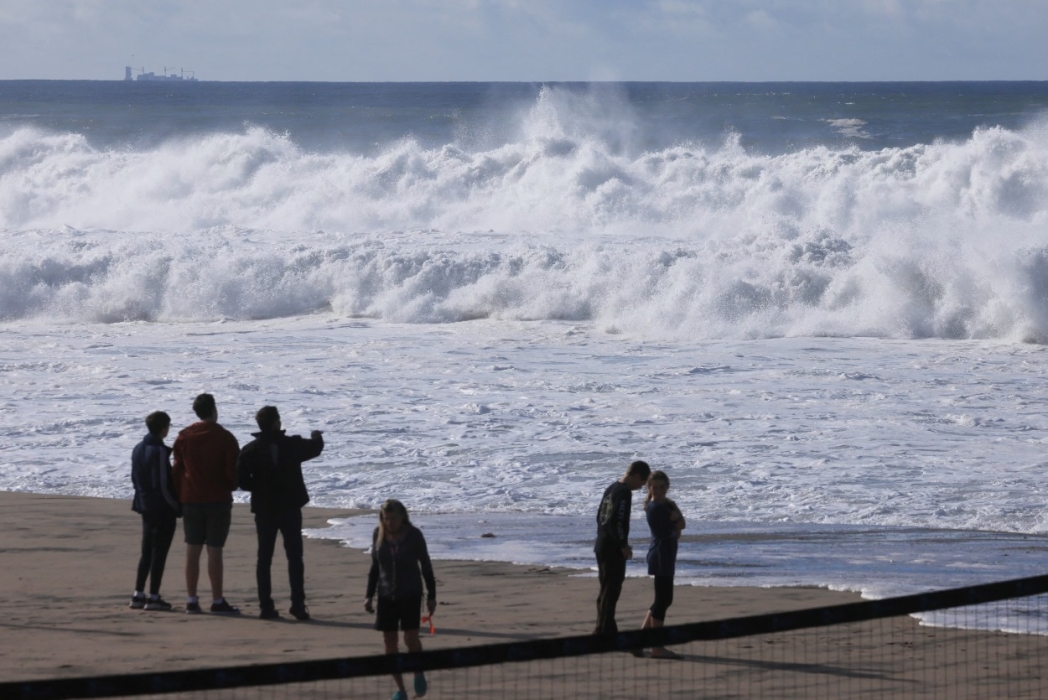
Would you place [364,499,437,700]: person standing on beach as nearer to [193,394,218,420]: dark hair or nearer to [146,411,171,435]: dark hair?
[193,394,218,420]: dark hair

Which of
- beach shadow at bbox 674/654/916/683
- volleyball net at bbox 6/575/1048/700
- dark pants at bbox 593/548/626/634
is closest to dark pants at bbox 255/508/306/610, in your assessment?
volleyball net at bbox 6/575/1048/700

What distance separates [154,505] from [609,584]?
280 cm

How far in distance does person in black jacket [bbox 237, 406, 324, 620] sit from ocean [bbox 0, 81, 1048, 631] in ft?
6.29

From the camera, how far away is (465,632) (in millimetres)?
7402

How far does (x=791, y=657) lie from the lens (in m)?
6.77

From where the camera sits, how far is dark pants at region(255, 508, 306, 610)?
7738mm

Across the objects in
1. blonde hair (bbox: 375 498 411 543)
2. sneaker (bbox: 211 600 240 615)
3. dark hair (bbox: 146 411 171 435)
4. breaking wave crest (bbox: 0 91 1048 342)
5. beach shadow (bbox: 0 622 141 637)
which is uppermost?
breaking wave crest (bbox: 0 91 1048 342)

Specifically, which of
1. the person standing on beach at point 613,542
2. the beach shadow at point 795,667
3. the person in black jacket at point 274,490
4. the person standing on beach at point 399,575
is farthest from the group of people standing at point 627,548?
the person in black jacket at point 274,490

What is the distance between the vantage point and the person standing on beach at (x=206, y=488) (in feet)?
25.8

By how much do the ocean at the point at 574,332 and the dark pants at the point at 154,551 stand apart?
2.01 metres

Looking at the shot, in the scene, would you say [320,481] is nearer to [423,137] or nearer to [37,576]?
[37,576]

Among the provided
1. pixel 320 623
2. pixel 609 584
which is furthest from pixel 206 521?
pixel 609 584

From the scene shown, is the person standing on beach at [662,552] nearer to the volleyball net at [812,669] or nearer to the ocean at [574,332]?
the volleyball net at [812,669]

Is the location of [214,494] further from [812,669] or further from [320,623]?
[812,669]
